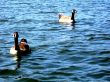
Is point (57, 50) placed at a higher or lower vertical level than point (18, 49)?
lower

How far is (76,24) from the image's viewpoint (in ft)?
118

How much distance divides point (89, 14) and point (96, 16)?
1.97 m

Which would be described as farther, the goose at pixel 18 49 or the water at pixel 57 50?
the goose at pixel 18 49

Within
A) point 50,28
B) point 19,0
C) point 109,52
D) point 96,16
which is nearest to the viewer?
point 109,52

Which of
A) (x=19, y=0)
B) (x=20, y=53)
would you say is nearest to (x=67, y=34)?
(x=20, y=53)

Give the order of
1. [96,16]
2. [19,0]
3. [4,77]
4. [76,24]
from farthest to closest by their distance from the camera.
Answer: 1. [19,0]
2. [96,16]
3. [76,24]
4. [4,77]

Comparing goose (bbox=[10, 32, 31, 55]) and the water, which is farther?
goose (bbox=[10, 32, 31, 55])

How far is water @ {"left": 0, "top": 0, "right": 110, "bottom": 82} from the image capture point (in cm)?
1911

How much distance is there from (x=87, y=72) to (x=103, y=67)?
52.4 inches

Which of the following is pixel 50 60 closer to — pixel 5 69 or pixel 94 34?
pixel 5 69

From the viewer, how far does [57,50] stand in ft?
79.8

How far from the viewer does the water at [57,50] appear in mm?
19109

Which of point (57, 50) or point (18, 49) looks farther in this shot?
point (57, 50)

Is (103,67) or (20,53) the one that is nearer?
(103,67)
